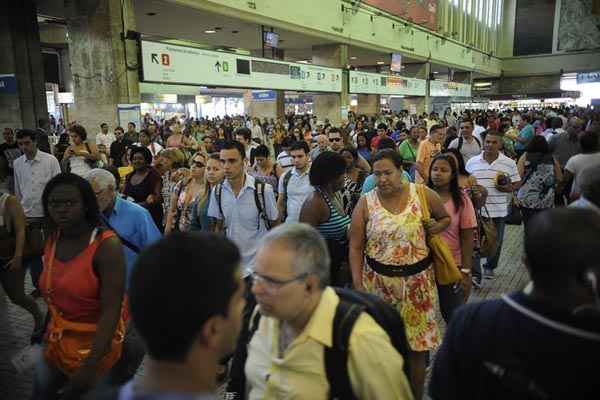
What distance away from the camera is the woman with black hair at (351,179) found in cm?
494

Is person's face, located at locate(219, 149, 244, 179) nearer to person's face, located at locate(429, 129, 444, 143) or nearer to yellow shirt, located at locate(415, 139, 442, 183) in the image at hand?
yellow shirt, located at locate(415, 139, 442, 183)

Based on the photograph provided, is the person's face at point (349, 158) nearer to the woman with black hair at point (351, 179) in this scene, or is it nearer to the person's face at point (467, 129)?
the woman with black hair at point (351, 179)

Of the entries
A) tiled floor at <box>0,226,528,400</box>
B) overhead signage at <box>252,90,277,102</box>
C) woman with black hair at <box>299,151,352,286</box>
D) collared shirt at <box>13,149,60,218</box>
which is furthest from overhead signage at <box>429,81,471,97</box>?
woman with black hair at <box>299,151,352,286</box>

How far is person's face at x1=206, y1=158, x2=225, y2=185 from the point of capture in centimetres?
440

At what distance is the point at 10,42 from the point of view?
37.1 ft

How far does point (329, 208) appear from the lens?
3.69 m

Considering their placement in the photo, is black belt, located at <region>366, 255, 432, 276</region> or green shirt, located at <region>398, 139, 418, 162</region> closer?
black belt, located at <region>366, 255, 432, 276</region>

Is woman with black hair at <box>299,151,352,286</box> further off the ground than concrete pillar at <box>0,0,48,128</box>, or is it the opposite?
concrete pillar at <box>0,0,48,128</box>

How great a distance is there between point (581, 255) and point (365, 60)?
87.2ft

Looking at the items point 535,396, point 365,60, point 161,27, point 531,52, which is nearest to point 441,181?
point 535,396

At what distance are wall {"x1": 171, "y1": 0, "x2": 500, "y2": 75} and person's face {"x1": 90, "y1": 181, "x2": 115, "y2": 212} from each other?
373 inches

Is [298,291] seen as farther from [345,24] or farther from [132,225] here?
[345,24]

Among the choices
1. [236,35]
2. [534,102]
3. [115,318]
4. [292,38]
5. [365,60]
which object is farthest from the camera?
[534,102]

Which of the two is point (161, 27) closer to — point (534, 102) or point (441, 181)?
point (441, 181)
